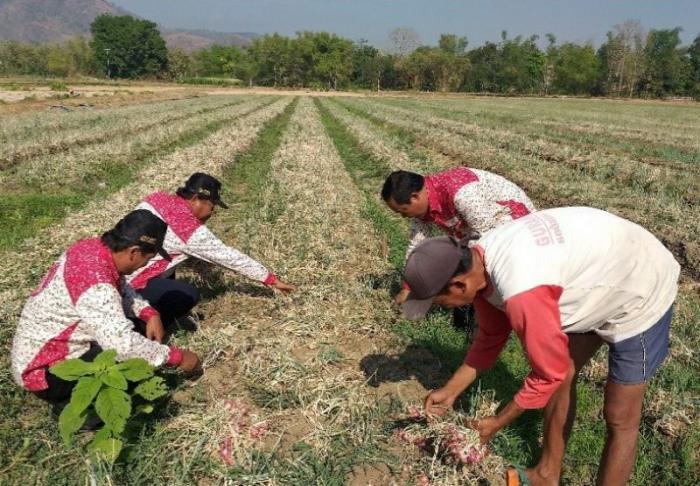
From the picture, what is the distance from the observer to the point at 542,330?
7.22 ft

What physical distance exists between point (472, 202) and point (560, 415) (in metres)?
1.89

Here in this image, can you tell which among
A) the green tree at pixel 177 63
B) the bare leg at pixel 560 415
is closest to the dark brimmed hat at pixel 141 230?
the bare leg at pixel 560 415

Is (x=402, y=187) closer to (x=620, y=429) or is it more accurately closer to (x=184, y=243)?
(x=184, y=243)

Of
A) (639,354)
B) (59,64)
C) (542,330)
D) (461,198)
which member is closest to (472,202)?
(461,198)

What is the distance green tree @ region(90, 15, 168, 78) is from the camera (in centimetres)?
12200

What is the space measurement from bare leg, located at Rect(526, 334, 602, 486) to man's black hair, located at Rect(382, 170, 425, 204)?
1.84 metres

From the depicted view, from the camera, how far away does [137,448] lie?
3373 millimetres

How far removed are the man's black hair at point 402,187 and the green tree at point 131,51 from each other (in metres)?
131

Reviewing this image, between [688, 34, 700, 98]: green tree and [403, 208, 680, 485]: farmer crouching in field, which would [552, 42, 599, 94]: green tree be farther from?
[403, 208, 680, 485]: farmer crouching in field

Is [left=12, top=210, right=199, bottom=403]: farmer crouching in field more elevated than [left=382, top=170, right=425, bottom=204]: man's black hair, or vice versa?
[left=382, top=170, right=425, bottom=204]: man's black hair

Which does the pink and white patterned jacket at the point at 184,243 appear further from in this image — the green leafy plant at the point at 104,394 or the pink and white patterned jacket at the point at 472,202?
the green leafy plant at the point at 104,394

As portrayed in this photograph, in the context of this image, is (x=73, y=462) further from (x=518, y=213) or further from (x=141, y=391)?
(x=518, y=213)

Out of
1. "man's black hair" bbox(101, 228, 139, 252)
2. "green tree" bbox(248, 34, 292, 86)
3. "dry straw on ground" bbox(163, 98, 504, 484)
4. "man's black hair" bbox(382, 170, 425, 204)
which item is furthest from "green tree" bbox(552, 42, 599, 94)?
"man's black hair" bbox(101, 228, 139, 252)

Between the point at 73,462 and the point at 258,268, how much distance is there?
2.14 metres
